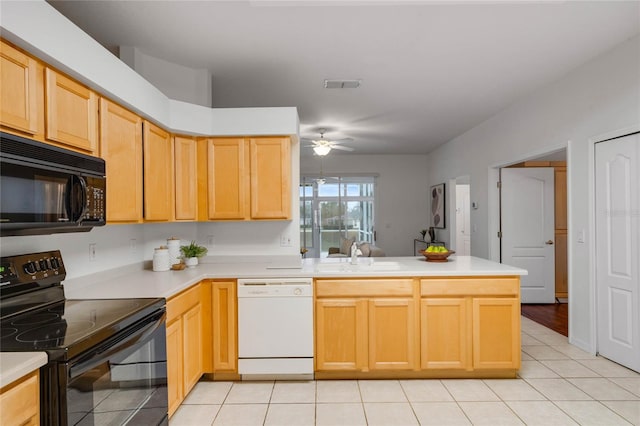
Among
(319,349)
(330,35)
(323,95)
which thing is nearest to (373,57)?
(330,35)

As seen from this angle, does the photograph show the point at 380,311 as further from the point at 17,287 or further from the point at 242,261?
the point at 17,287

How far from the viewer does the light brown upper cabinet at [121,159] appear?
7.07 feet

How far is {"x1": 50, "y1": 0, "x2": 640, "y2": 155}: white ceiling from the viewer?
2395 mm

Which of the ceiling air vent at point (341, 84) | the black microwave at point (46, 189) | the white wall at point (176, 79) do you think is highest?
the ceiling air vent at point (341, 84)

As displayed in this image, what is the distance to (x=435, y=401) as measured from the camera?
→ 254 cm

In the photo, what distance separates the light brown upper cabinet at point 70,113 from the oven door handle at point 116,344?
0.99 m

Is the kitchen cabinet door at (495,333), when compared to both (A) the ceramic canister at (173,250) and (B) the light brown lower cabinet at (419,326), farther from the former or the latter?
(A) the ceramic canister at (173,250)

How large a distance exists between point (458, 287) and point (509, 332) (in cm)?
54

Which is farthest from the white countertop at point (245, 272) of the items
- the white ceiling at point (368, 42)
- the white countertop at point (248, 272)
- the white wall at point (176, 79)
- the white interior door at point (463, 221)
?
the white interior door at point (463, 221)

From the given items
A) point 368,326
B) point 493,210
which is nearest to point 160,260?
point 368,326

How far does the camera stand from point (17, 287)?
1691 mm

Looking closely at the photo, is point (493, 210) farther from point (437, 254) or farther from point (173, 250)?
point (173, 250)

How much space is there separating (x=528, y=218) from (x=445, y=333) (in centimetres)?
303

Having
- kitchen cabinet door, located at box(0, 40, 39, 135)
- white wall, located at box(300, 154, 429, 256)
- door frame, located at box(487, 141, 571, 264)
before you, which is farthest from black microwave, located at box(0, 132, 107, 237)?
white wall, located at box(300, 154, 429, 256)
